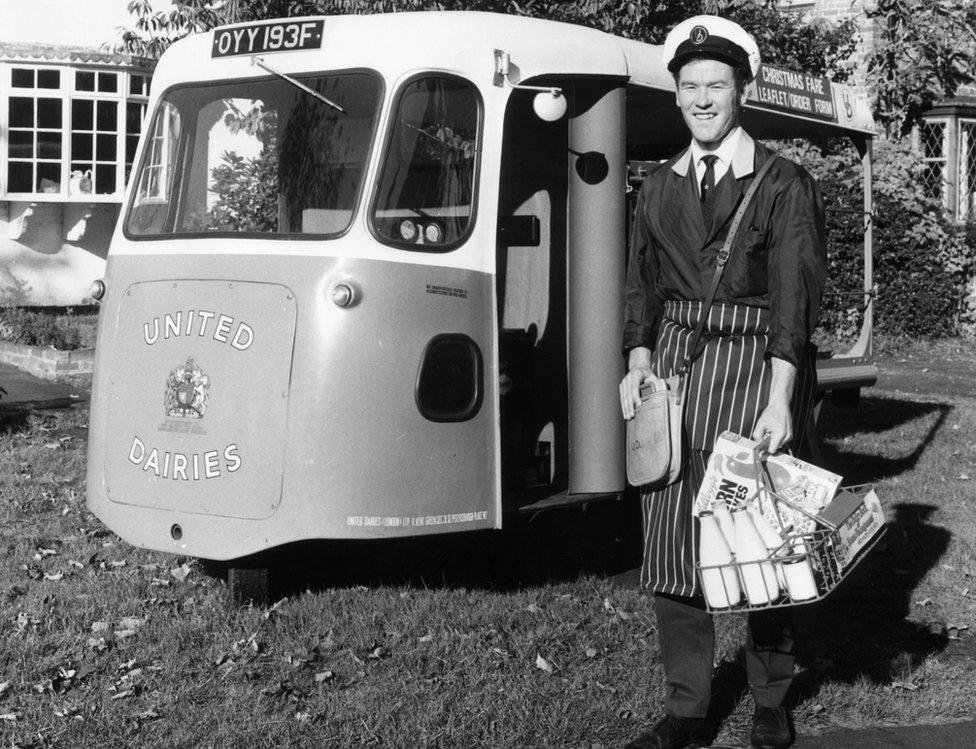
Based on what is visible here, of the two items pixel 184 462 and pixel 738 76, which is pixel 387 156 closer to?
pixel 184 462

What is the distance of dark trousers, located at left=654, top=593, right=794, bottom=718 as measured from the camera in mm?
4254

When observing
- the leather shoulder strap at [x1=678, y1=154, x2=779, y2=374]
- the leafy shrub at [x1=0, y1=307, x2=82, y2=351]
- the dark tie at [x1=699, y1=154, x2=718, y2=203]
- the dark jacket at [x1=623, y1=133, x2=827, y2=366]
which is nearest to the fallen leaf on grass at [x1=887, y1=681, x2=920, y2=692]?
the dark jacket at [x1=623, y1=133, x2=827, y2=366]

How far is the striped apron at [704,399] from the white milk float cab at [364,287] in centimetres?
134

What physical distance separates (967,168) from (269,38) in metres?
15.5

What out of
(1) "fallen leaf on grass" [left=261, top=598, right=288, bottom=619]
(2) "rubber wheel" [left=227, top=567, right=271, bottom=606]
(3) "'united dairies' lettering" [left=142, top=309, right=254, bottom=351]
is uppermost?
(3) "'united dairies' lettering" [left=142, top=309, right=254, bottom=351]

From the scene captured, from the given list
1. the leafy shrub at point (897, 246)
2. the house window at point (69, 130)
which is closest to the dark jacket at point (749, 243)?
the leafy shrub at point (897, 246)

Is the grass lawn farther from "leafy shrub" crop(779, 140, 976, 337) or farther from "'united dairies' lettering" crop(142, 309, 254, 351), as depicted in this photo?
"leafy shrub" crop(779, 140, 976, 337)

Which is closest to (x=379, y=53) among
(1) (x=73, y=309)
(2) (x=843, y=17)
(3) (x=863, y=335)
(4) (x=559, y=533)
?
(4) (x=559, y=533)

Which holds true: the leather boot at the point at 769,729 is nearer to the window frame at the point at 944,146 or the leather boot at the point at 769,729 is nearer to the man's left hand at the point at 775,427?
the man's left hand at the point at 775,427

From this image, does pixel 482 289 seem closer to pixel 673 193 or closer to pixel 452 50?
pixel 452 50

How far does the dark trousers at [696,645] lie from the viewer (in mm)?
4254

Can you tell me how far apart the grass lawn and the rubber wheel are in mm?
76

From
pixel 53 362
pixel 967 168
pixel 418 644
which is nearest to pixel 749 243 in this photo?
pixel 418 644

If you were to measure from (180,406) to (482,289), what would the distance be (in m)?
1.25
